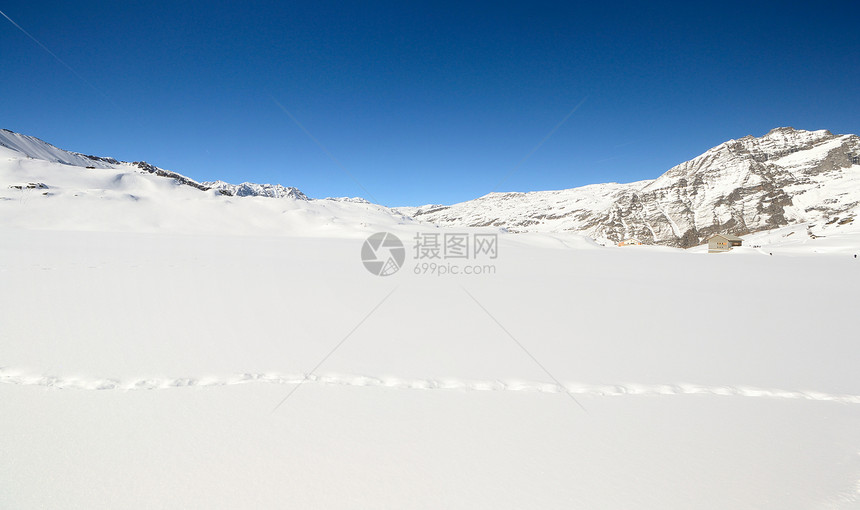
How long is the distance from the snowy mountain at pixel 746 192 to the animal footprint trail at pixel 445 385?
12538 centimetres

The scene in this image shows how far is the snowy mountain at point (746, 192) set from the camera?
102875mm

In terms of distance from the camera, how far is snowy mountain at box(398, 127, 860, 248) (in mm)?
102875

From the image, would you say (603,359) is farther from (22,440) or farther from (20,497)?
(22,440)

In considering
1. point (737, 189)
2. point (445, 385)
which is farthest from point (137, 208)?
point (737, 189)

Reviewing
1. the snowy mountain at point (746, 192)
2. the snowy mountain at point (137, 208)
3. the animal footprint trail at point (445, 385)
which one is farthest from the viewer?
the snowy mountain at point (746, 192)

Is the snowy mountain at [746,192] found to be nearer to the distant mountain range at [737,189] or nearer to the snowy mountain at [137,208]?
the distant mountain range at [737,189]

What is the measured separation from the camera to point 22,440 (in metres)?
2.62

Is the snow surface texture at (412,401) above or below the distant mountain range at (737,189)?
below

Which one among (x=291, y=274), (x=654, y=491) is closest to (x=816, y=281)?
(x=654, y=491)

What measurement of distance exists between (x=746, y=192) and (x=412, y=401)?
161278mm

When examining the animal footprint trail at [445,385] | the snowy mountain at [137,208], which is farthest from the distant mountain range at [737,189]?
the animal footprint trail at [445,385]

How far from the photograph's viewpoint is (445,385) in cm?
381

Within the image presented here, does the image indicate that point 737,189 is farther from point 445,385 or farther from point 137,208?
point 137,208

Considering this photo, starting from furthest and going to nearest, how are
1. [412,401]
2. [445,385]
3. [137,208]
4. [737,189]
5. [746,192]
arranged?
[737,189] → [746,192] → [137,208] → [445,385] → [412,401]
